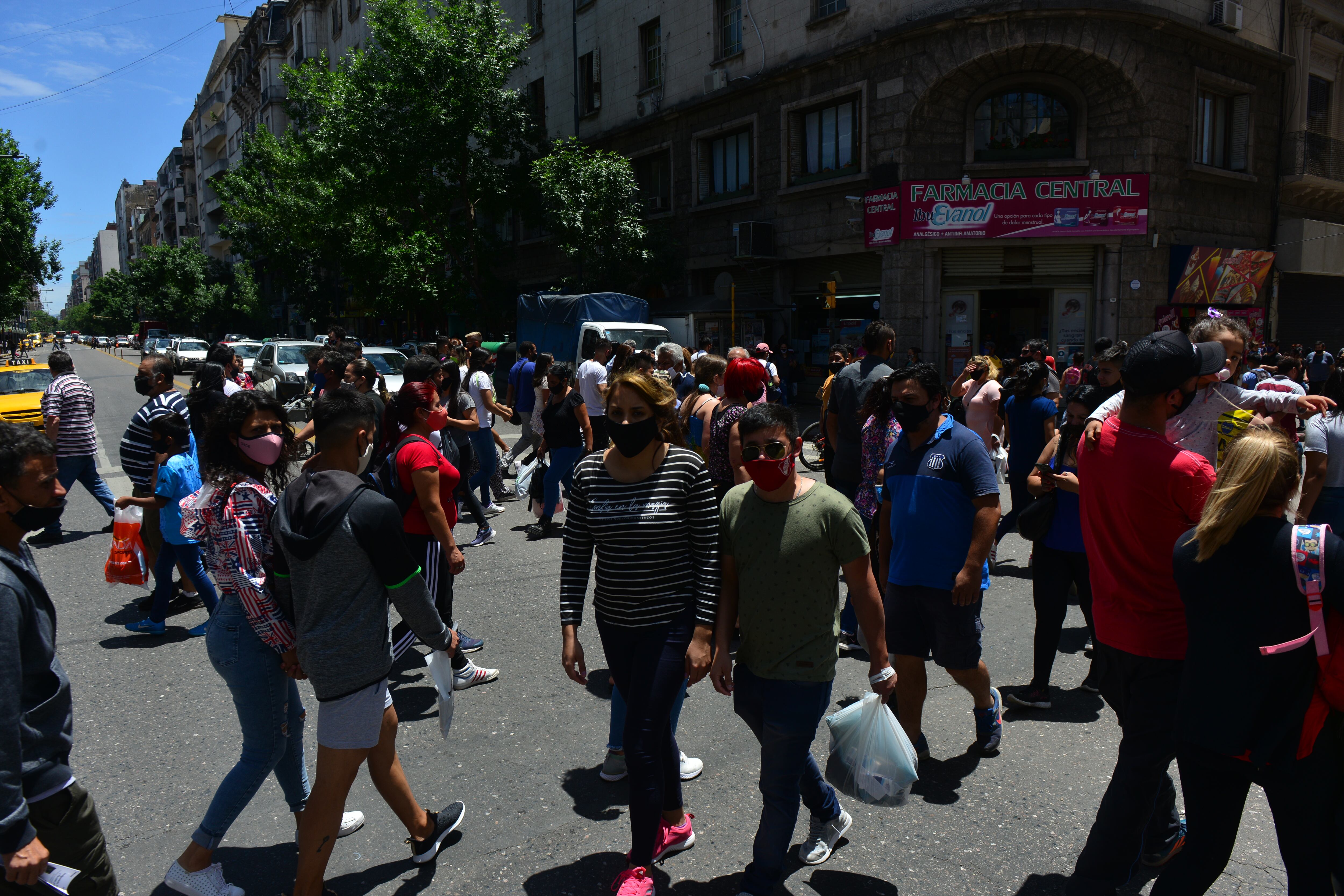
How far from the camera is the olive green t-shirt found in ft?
9.68

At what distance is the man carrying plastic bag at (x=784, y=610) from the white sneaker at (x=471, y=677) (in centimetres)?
246

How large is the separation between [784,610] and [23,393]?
15.9 m

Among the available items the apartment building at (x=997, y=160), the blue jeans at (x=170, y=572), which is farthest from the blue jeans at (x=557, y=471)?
the apartment building at (x=997, y=160)

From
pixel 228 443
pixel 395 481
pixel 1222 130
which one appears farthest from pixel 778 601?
pixel 1222 130

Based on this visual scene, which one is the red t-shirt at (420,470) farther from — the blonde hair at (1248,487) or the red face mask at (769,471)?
the blonde hair at (1248,487)

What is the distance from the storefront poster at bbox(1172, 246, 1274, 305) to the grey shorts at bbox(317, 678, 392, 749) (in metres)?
19.2

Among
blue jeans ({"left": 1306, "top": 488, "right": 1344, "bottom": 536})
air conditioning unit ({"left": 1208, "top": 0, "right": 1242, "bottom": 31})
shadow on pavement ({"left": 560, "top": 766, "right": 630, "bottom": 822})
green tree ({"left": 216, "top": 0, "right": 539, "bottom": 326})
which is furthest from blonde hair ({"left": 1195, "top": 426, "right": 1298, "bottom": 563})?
green tree ({"left": 216, "top": 0, "right": 539, "bottom": 326})

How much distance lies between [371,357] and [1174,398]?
59.3 feet

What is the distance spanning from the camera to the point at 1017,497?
6.89 m

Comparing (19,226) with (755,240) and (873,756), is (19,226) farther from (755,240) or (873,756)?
(873,756)

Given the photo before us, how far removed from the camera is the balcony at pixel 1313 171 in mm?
20594

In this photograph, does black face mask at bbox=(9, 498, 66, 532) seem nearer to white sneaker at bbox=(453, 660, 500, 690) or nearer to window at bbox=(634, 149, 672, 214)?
white sneaker at bbox=(453, 660, 500, 690)

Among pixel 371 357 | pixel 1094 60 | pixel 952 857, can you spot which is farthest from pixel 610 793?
pixel 1094 60

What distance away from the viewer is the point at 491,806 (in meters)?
3.77
